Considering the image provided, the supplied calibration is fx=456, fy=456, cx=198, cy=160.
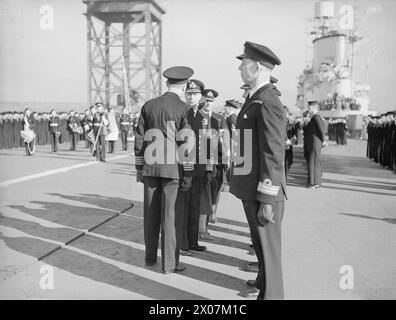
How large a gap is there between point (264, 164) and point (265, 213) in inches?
14.5

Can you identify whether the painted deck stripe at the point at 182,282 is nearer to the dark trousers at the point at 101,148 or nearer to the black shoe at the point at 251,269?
the black shoe at the point at 251,269

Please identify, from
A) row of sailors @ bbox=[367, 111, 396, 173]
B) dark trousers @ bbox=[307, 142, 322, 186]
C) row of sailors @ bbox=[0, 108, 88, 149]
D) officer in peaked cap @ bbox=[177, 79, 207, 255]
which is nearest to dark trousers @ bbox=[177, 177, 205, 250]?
officer in peaked cap @ bbox=[177, 79, 207, 255]

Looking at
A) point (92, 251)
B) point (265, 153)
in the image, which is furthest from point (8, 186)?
point (265, 153)

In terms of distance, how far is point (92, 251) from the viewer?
16.9ft

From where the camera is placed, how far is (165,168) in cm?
457

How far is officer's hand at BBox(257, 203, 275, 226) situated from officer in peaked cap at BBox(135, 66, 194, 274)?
1.28 metres

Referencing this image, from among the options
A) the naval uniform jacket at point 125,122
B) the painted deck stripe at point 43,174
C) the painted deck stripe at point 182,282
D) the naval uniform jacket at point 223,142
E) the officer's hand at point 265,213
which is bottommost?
the painted deck stripe at point 182,282

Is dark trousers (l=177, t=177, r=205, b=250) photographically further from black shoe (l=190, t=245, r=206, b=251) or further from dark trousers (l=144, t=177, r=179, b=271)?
dark trousers (l=144, t=177, r=179, b=271)

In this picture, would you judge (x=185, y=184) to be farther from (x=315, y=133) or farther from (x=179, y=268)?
(x=315, y=133)

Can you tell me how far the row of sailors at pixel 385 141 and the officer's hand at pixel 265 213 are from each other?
11248 mm

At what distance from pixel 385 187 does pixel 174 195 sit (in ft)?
25.1

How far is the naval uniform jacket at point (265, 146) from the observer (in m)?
3.42
